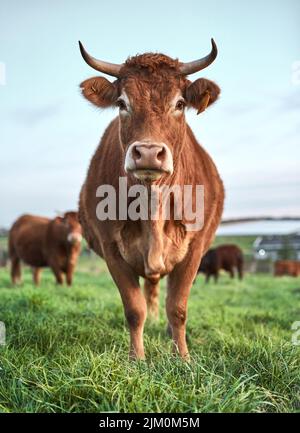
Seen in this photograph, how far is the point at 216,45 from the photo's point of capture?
323 cm

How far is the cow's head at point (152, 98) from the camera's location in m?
3.12

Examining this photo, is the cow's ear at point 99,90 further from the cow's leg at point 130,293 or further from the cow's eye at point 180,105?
the cow's leg at point 130,293

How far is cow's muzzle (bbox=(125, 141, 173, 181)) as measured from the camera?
3.00 meters

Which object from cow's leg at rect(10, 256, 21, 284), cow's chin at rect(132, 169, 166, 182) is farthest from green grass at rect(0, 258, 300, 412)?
cow's leg at rect(10, 256, 21, 284)

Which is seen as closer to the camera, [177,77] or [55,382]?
[55,382]

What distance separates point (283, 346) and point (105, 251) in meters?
1.45

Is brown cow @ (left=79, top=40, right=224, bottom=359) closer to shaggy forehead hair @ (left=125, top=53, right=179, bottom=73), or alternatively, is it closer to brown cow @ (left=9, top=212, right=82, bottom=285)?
shaggy forehead hair @ (left=125, top=53, right=179, bottom=73)

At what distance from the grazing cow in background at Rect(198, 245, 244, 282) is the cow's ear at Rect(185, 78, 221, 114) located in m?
15.0

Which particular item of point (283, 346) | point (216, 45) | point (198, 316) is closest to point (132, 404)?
point (283, 346)

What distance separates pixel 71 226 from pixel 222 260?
8827 mm

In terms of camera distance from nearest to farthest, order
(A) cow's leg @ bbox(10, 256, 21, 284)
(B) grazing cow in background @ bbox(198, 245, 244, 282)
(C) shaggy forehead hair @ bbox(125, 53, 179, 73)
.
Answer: (C) shaggy forehead hair @ bbox(125, 53, 179, 73), (A) cow's leg @ bbox(10, 256, 21, 284), (B) grazing cow in background @ bbox(198, 245, 244, 282)

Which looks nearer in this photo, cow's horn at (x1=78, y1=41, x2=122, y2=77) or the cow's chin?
the cow's chin
